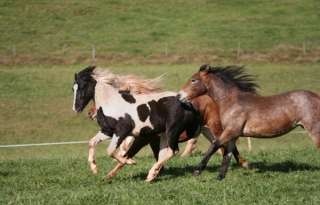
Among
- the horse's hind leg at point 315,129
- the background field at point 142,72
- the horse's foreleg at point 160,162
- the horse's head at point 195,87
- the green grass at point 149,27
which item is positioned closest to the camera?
the background field at point 142,72

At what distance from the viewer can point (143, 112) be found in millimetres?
11945

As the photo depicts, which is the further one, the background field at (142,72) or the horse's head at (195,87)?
the horse's head at (195,87)

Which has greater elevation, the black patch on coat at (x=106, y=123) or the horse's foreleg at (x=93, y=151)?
the black patch on coat at (x=106, y=123)

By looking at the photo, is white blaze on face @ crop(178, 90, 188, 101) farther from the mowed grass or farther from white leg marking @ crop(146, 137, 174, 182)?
the mowed grass

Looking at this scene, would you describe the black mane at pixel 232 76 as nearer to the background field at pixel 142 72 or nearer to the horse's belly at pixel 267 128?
the horse's belly at pixel 267 128

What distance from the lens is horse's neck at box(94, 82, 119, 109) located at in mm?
12227

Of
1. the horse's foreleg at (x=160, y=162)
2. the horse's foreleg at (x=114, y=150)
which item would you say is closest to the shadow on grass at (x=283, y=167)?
the horse's foreleg at (x=160, y=162)

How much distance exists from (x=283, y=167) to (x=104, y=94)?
3493 mm

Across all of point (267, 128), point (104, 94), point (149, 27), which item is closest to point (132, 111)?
point (104, 94)

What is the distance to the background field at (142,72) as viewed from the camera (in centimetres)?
1023

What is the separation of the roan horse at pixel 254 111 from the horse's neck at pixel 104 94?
123cm

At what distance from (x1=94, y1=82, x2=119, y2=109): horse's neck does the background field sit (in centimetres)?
131

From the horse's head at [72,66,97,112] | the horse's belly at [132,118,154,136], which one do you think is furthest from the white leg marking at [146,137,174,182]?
the horse's head at [72,66,97,112]

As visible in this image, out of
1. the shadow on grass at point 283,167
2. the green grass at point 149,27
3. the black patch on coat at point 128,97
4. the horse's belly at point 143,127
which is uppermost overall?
the black patch on coat at point 128,97
